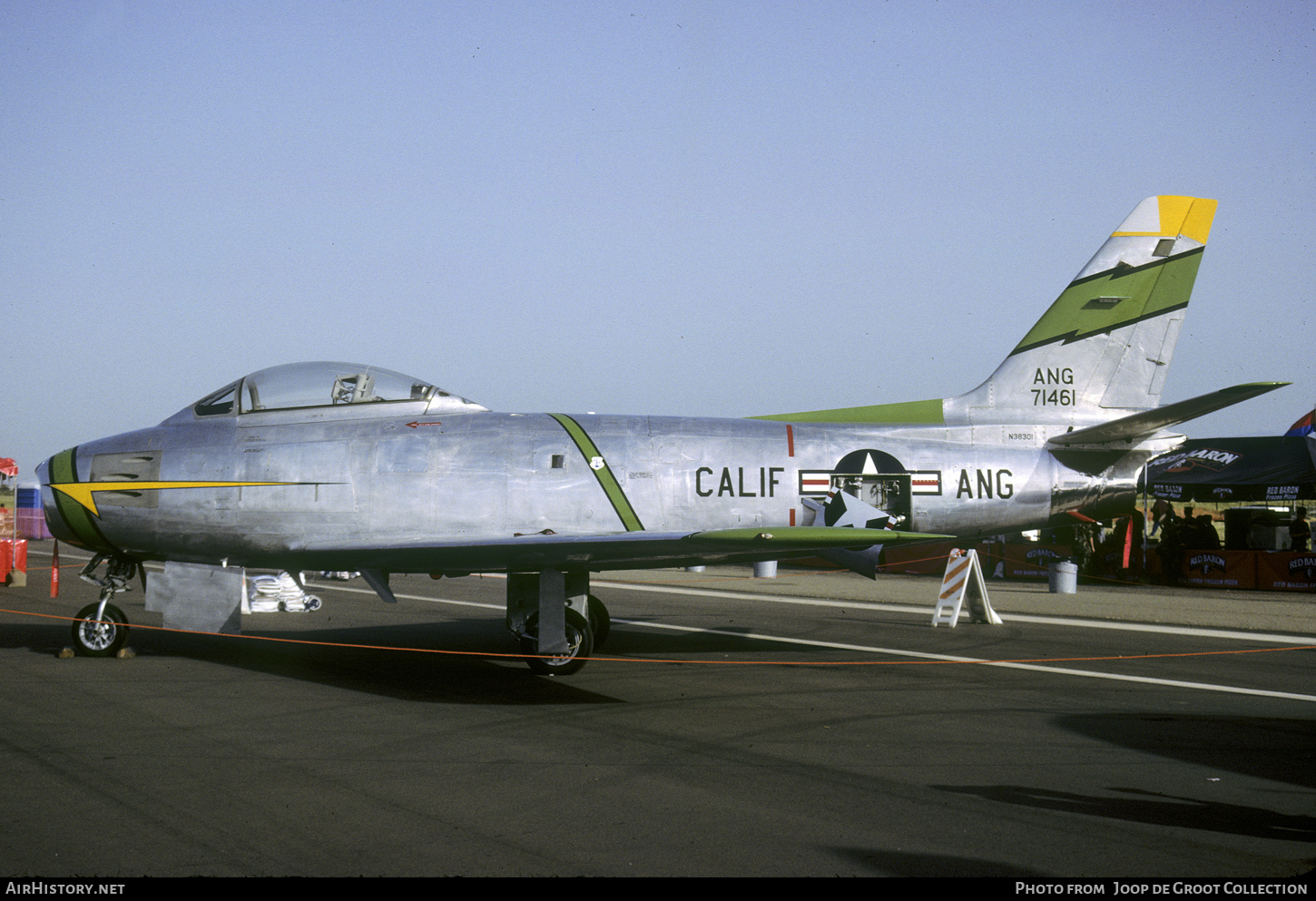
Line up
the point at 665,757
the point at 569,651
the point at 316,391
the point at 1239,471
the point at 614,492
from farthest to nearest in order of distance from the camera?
1. the point at 1239,471
2. the point at 316,391
3. the point at 614,492
4. the point at 569,651
5. the point at 665,757

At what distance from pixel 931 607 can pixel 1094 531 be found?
1055 cm

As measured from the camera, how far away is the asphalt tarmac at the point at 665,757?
5129 millimetres

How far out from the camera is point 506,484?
10.9 m

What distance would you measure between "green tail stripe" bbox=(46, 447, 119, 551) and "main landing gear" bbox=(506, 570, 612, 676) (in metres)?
4.70

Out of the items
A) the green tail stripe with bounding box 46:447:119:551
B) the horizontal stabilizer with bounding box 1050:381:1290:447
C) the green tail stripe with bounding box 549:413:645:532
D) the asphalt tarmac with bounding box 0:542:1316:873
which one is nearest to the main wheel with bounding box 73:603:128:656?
the asphalt tarmac with bounding box 0:542:1316:873

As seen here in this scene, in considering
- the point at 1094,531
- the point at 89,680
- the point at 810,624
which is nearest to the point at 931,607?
the point at 810,624

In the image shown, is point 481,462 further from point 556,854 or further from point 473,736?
point 556,854

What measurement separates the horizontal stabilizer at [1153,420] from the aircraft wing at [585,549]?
2.47m

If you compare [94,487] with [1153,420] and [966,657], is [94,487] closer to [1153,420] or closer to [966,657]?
[966,657]

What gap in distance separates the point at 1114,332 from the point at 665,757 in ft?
29.0

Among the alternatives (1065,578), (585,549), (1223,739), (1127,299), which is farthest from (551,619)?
(1065,578)

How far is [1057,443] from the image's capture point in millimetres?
12117

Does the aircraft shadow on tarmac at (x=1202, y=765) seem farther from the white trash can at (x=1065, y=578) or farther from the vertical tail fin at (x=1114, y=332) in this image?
the white trash can at (x=1065, y=578)

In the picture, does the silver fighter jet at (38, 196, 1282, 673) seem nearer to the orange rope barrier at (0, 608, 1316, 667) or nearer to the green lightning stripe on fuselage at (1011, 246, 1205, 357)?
the orange rope barrier at (0, 608, 1316, 667)
